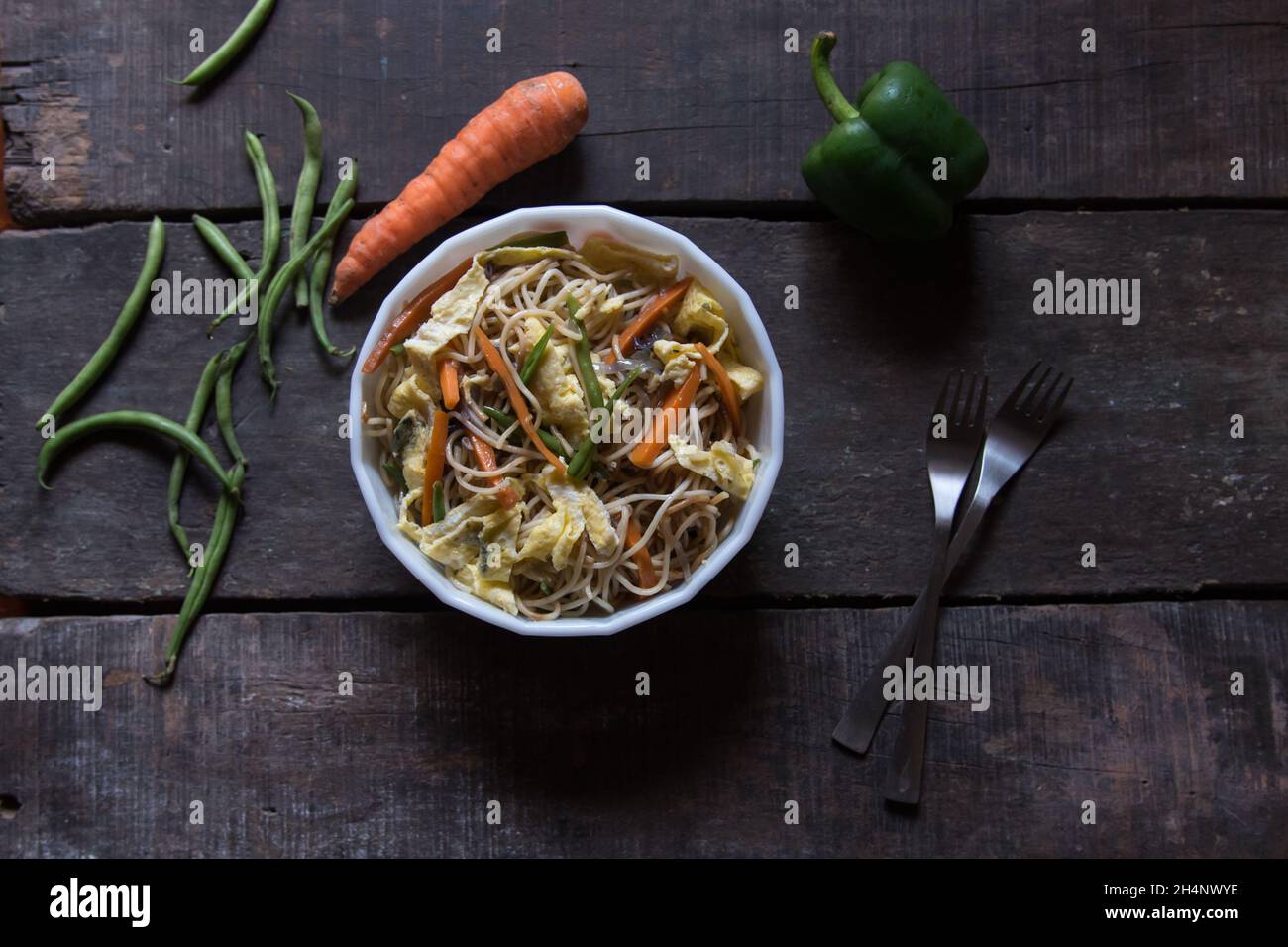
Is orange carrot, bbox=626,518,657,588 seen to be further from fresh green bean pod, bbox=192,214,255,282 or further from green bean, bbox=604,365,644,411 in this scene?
fresh green bean pod, bbox=192,214,255,282

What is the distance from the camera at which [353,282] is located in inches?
100

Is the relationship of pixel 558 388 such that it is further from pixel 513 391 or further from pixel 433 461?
pixel 433 461

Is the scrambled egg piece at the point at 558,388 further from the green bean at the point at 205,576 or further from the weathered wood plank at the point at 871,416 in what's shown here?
the green bean at the point at 205,576

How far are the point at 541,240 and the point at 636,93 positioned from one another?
52 cm

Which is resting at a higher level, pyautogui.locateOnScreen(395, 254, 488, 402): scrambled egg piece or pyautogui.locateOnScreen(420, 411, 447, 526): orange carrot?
pyautogui.locateOnScreen(395, 254, 488, 402): scrambled egg piece

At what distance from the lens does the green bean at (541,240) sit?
239cm

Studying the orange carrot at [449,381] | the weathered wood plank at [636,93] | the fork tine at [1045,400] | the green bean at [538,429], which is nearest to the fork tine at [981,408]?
the fork tine at [1045,400]

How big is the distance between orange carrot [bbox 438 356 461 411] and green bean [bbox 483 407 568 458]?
0.07 m

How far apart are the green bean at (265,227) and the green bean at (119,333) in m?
0.18

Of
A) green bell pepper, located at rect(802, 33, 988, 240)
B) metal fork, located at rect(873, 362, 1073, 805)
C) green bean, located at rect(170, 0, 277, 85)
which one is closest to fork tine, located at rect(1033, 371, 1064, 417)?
metal fork, located at rect(873, 362, 1073, 805)

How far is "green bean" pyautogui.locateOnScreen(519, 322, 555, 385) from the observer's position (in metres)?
2.25

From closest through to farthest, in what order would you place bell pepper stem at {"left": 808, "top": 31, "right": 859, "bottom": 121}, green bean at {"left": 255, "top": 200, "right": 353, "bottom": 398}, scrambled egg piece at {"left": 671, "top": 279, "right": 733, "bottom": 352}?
scrambled egg piece at {"left": 671, "top": 279, "right": 733, "bottom": 352} < bell pepper stem at {"left": 808, "top": 31, "right": 859, "bottom": 121} < green bean at {"left": 255, "top": 200, "right": 353, "bottom": 398}

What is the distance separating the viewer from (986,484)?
2.57 m

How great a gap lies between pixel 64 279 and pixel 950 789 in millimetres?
2502
